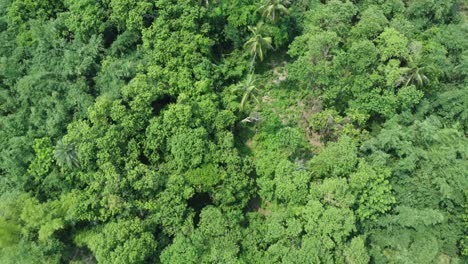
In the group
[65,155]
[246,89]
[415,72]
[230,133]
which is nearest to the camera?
[65,155]

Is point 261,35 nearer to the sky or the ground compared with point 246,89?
nearer to the sky

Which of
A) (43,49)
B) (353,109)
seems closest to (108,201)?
(43,49)

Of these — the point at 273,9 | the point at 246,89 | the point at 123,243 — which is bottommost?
the point at 123,243

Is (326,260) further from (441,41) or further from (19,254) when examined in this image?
(441,41)

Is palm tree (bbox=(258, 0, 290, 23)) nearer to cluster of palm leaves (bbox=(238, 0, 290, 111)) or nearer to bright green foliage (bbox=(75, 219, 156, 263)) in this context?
cluster of palm leaves (bbox=(238, 0, 290, 111))

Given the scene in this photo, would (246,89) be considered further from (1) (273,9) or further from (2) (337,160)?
(2) (337,160)

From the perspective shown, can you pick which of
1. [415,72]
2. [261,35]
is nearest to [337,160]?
[415,72]

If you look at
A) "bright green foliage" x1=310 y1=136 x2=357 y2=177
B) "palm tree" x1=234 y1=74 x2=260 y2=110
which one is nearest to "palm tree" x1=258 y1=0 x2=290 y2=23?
"palm tree" x1=234 y1=74 x2=260 y2=110
